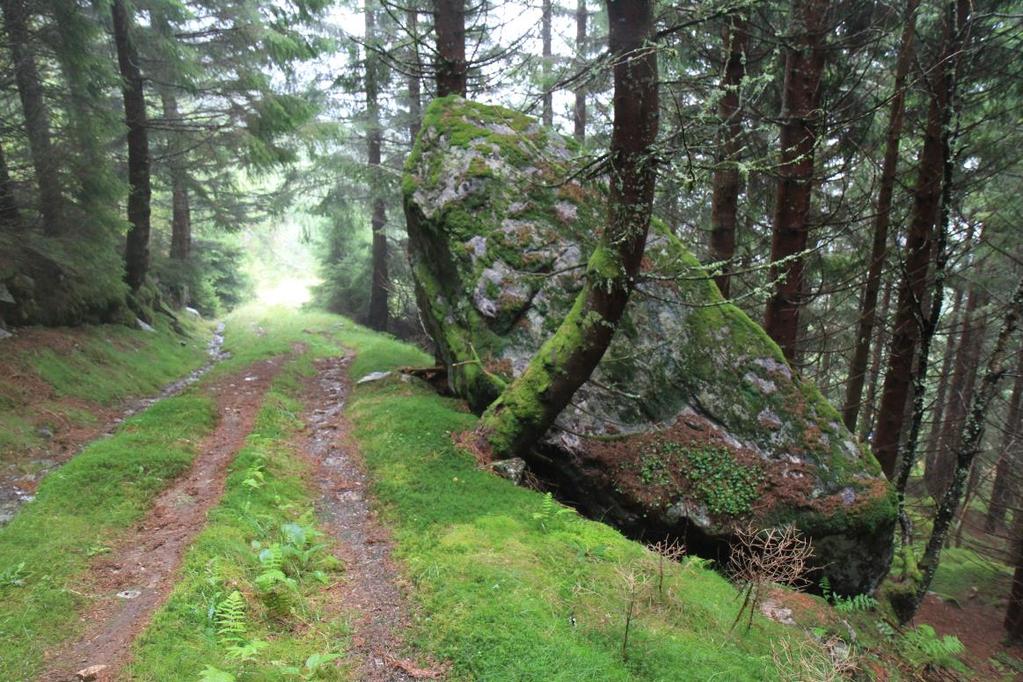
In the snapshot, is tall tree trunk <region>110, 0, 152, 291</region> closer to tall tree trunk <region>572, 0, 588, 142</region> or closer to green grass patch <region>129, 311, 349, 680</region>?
green grass patch <region>129, 311, 349, 680</region>

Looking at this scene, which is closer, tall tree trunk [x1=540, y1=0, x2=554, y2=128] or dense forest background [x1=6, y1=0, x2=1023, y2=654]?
dense forest background [x1=6, y1=0, x2=1023, y2=654]

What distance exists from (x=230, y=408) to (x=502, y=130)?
739 cm

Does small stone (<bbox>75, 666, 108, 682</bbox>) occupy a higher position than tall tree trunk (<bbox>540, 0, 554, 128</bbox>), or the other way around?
tall tree trunk (<bbox>540, 0, 554, 128</bbox>)

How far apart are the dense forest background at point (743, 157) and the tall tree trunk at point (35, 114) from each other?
47 millimetres

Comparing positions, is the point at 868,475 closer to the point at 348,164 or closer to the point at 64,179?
the point at 64,179

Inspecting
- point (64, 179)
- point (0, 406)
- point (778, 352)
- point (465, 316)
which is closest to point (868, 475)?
point (778, 352)

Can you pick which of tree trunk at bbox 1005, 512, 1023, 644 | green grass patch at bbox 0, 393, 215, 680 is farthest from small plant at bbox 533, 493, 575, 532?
tree trunk at bbox 1005, 512, 1023, 644

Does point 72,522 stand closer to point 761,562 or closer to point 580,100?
point 761,562

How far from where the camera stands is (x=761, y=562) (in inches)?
195

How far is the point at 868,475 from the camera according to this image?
288 inches

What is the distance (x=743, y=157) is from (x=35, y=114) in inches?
560

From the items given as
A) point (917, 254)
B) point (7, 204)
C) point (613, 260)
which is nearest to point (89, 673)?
point (613, 260)

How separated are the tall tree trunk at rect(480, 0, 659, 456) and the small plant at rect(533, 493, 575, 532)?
1117mm

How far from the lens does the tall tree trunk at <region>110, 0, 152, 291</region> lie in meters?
14.4
